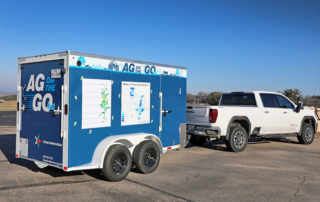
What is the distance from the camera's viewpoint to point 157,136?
745 cm

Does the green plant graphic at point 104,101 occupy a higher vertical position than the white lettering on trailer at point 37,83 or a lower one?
lower

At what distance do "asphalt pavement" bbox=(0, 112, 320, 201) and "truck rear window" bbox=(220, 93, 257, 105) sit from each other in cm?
250

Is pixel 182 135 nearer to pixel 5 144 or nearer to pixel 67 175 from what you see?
pixel 67 175

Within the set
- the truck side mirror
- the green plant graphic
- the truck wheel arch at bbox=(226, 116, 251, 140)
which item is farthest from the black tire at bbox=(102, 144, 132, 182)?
the truck side mirror

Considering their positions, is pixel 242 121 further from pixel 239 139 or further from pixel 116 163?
pixel 116 163

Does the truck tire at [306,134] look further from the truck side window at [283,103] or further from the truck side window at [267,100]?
the truck side window at [267,100]

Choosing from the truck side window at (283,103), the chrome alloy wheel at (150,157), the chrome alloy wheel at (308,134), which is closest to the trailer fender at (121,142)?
the chrome alloy wheel at (150,157)

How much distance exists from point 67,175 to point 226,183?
11.8 feet

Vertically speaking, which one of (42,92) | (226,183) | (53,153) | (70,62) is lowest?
(226,183)

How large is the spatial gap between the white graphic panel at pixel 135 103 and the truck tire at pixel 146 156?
1.94ft

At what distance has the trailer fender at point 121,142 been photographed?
593cm

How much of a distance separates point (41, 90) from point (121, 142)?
2.07m

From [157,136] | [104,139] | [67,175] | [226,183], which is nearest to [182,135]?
[157,136]

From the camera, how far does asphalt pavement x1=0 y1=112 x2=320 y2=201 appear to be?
5.36 metres
